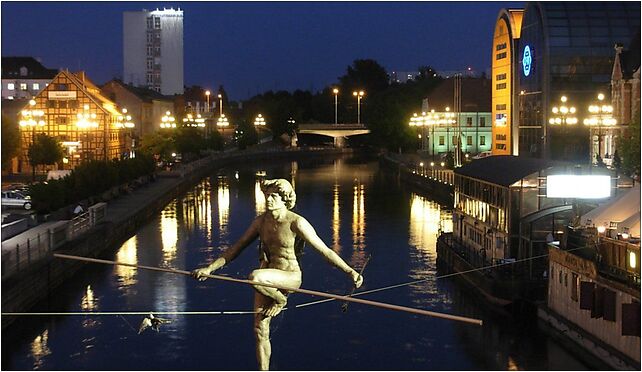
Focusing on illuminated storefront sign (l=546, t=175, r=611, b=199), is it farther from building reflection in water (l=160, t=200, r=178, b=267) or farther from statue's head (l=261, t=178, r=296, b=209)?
statue's head (l=261, t=178, r=296, b=209)

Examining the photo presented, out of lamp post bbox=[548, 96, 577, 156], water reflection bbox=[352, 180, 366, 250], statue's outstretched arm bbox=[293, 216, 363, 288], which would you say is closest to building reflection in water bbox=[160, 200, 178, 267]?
water reflection bbox=[352, 180, 366, 250]

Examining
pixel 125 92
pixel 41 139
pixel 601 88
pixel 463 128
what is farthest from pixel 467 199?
pixel 125 92

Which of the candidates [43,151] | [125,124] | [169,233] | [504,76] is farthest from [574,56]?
[125,124]

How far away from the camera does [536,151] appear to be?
207ft

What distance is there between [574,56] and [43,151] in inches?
1230

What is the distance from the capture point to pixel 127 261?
1465 inches

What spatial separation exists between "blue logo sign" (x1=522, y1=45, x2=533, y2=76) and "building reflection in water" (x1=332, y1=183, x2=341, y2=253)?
1408 centimetres

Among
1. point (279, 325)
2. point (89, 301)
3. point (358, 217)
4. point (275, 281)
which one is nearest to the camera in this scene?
point (275, 281)

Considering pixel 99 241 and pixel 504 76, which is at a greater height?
pixel 504 76

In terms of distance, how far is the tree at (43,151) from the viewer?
6128 cm

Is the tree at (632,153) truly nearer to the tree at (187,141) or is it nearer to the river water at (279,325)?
the river water at (279,325)

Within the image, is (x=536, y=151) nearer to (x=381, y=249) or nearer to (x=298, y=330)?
(x=381, y=249)

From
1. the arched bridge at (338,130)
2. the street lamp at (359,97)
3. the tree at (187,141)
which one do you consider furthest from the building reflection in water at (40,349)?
the street lamp at (359,97)

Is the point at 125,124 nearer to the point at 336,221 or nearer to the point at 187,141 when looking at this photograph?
the point at 187,141
